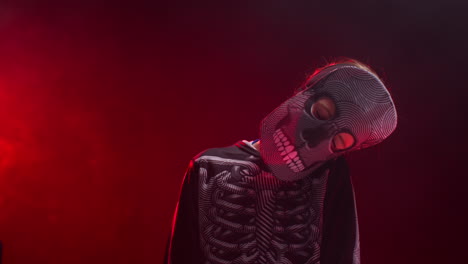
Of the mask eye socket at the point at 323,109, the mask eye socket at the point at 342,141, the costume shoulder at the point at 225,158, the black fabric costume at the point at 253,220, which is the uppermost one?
the mask eye socket at the point at 323,109

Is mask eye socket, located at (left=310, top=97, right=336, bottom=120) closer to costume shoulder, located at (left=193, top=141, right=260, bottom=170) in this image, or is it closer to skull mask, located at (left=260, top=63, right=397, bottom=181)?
skull mask, located at (left=260, top=63, right=397, bottom=181)

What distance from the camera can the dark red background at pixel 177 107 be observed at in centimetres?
215

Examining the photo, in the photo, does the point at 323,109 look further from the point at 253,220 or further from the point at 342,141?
the point at 253,220

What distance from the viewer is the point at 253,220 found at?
1.30m

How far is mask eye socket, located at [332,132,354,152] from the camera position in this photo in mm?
1226

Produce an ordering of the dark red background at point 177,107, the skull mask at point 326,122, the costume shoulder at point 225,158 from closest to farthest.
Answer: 1. the skull mask at point 326,122
2. the costume shoulder at point 225,158
3. the dark red background at point 177,107

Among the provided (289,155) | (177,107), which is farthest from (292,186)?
(177,107)

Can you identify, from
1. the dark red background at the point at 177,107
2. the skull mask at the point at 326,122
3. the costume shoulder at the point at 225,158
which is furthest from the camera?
the dark red background at the point at 177,107

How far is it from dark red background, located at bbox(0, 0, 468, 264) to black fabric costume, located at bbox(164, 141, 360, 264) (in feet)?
3.00

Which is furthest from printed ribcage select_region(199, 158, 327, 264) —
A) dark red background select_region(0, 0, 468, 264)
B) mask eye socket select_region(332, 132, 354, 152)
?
dark red background select_region(0, 0, 468, 264)

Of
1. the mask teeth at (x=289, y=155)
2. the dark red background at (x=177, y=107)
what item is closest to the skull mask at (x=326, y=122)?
the mask teeth at (x=289, y=155)

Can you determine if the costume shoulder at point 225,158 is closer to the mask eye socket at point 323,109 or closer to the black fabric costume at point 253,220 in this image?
the black fabric costume at point 253,220

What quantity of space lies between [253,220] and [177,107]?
1086 millimetres

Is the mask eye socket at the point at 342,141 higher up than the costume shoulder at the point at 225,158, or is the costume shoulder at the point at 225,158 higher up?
the costume shoulder at the point at 225,158
